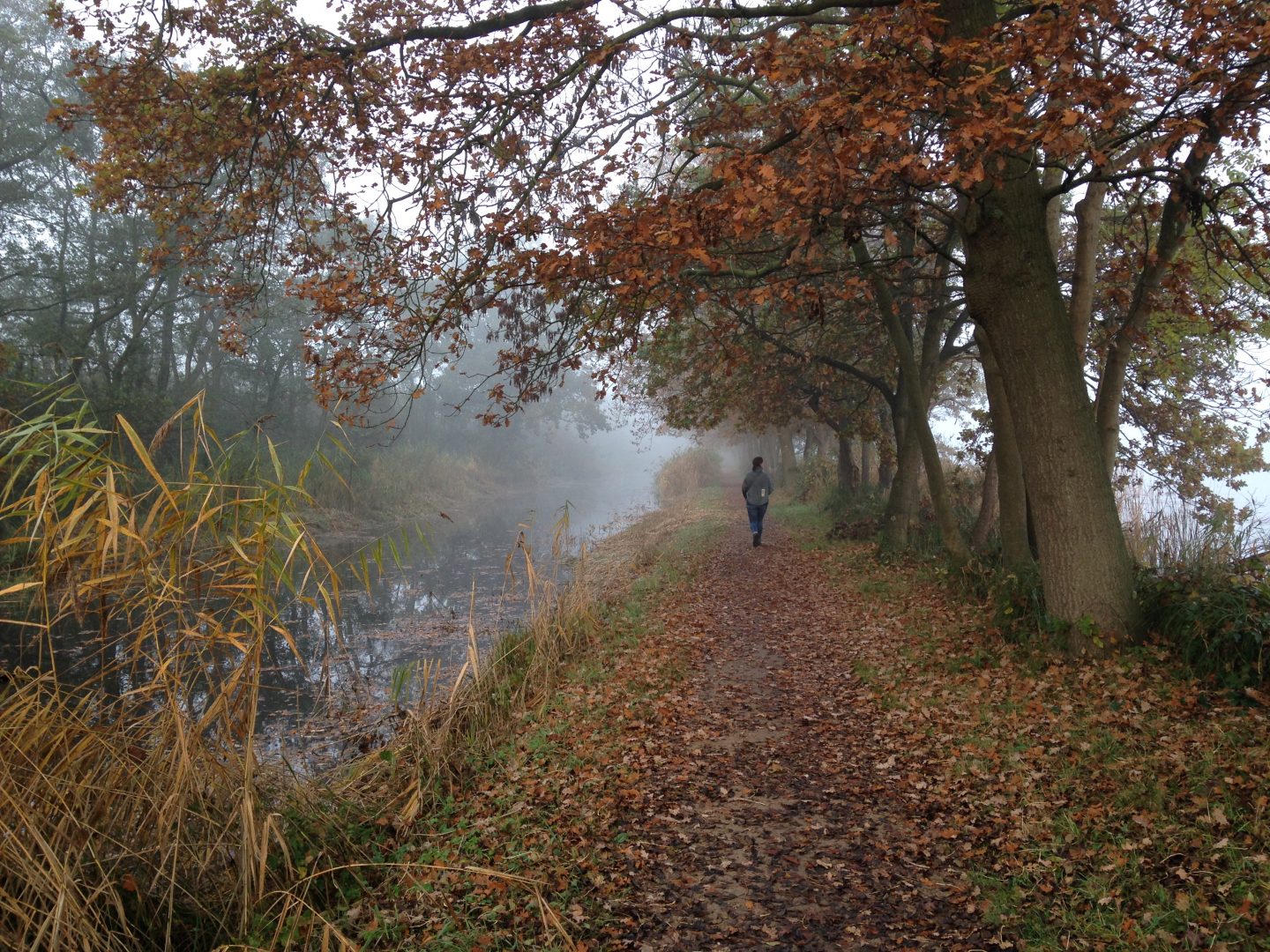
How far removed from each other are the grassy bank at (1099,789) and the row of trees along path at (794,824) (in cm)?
20

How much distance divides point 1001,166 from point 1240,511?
14.0 feet

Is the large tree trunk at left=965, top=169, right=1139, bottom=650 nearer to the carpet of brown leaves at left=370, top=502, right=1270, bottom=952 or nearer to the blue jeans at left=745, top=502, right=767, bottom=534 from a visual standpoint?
the carpet of brown leaves at left=370, top=502, right=1270, bottom=952

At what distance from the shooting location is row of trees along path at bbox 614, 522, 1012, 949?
3.72 meters

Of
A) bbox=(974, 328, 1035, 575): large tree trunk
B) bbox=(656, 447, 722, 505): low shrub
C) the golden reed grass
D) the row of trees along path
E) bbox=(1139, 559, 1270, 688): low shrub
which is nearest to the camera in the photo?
the golden reed grass

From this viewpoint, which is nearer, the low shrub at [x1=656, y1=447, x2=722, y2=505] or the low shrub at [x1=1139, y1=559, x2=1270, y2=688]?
the low shrub at [x1=1139, y1=559, x2=1270, y2=688]

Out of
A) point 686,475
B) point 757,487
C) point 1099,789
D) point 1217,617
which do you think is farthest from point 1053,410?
point 686,475

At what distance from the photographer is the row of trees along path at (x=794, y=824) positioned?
12.2 feet

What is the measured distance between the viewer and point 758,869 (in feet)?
13.9

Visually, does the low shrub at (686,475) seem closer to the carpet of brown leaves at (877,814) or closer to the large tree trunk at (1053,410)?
the carpet of brown leaves at (877,814)

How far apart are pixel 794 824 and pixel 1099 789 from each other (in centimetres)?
174

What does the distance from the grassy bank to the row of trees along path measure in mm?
199

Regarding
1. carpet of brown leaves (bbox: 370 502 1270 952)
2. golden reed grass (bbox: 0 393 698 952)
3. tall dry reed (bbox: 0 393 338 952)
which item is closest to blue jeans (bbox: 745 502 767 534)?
carpet of brown leaves (bbox: 370 502 1270 952)

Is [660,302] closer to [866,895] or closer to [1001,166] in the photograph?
[1001,166]

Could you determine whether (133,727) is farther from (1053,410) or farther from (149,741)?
(1053,410)
